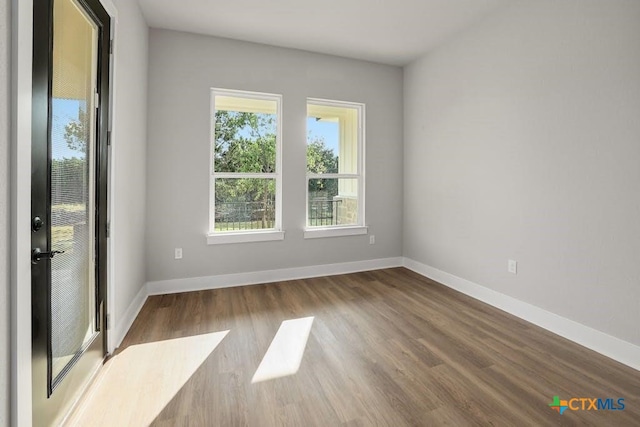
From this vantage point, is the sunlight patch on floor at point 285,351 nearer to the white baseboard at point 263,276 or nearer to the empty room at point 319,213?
the empty room at point 319,213

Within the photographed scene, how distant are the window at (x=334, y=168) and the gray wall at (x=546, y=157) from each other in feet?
3.32

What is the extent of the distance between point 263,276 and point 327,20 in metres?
Result: 2.92

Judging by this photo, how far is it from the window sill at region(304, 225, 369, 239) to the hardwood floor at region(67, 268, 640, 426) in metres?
1.08

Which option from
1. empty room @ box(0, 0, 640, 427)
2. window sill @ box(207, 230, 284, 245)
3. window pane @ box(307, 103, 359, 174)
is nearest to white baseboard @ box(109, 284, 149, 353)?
empty room @ box(0, 0, 640, 427)

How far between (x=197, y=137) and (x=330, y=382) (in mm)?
2868

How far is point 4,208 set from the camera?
1109 mm

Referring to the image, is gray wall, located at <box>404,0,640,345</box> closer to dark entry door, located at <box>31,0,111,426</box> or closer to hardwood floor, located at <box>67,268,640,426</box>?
hardwood floor, located at <box>67,268,640,426</box>

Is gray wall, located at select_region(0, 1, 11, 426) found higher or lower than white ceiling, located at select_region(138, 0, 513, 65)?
lower

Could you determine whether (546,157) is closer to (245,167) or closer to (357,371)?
(357,371)

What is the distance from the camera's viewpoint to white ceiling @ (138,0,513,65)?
298 centimetres

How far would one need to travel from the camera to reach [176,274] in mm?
3557

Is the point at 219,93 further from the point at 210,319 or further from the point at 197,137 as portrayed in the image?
the point at 210,319

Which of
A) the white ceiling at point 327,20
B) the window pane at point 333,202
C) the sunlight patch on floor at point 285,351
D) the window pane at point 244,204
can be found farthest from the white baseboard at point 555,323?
the white ceiling at point 327,20

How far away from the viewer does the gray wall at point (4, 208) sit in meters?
1.09
